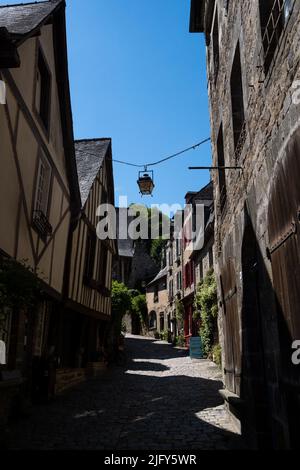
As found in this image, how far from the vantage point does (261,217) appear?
427cm

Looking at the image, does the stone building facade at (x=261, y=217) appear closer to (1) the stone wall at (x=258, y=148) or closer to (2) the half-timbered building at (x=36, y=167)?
(1) the stone wall at (x=258, y=148)

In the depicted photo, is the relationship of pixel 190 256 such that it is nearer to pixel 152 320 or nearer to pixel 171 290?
pixel 171 290

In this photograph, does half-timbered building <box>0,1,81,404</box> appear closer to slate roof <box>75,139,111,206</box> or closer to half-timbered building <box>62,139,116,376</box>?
half-timbered building <box>62,139,116,376</box>

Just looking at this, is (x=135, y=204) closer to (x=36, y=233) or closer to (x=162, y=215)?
(x=162, y=215)

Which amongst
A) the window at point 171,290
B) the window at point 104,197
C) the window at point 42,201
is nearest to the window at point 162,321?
the window at point 171,290

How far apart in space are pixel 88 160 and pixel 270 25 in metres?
9.74

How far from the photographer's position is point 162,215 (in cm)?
4384

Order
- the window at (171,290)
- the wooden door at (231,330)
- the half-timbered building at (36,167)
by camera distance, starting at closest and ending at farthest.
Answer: the wooden door at (231,330), the half-timbered building at (36,167), the window at (171,290)

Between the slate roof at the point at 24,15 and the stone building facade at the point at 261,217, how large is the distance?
3.16 meters

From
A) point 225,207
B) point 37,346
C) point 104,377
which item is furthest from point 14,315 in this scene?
point 104,377

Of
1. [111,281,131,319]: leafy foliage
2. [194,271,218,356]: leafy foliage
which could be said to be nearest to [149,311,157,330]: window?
[111,281,131,319]: leafy foliage

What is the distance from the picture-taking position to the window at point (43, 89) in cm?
780
